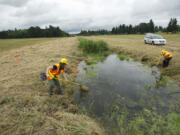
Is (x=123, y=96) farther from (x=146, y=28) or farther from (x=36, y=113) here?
(x=146, y=28)

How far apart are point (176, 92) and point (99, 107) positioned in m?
3.98

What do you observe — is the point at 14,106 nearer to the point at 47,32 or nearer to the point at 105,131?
the point at 105,131

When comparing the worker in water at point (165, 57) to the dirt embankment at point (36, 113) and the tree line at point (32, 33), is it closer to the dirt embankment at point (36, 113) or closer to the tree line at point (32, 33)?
the dirt embankment at point (36, 113)

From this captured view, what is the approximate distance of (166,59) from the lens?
7.14m

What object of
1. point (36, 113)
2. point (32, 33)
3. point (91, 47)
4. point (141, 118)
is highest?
point (32, 33)

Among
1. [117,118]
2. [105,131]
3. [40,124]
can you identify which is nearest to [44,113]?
[40,124]

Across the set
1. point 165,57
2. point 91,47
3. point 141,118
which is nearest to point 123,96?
point 141,118

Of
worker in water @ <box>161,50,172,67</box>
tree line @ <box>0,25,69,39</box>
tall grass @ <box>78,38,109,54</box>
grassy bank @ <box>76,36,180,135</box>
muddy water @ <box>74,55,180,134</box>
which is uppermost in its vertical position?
tree line @ <box>0,25,69,39</box>

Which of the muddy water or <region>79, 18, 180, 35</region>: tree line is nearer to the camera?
the muddy water

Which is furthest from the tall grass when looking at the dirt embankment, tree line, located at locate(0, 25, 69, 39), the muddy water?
tree line, located at locate(0, 25, 69, 39)

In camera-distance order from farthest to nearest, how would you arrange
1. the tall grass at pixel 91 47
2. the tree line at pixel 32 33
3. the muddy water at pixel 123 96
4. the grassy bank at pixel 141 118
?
1. the tree line at pixel 32 33
2. the tall grass at pixel 91 47
3. the muddy water at pixel 123 96
4. the grassy bank at pixel 141 118

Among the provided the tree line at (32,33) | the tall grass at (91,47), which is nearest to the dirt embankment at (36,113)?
the tall grass at (91,47)

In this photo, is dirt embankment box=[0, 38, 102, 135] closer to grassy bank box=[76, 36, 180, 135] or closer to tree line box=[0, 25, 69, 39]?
grassy bank box=[76, 36, 180, 135]

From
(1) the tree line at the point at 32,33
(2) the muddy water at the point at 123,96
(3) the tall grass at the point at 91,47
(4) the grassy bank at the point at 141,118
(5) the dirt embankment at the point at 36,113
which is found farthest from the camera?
(1) the tree line at the point at 32,33
